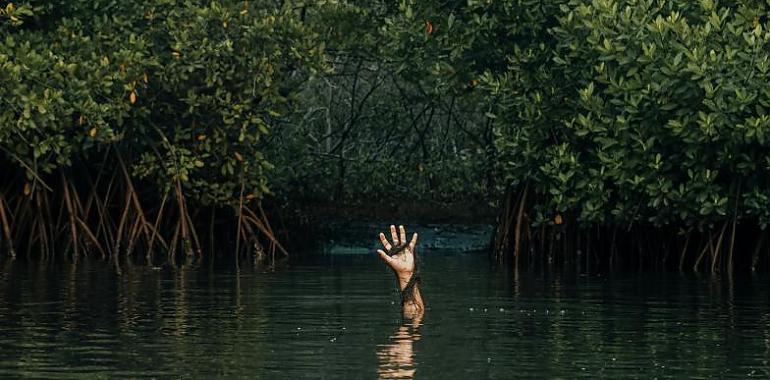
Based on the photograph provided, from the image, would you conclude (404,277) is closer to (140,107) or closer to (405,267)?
(405,267)

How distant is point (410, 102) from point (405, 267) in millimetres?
14288

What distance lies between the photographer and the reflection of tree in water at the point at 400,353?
41.1 ft

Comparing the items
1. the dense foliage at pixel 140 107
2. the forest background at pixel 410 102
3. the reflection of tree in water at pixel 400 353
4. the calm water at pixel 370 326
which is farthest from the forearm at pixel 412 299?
the dense foliage at pixel 140 107

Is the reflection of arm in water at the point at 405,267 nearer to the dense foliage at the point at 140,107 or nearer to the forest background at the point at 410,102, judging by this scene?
the forest background at the point at 410,102

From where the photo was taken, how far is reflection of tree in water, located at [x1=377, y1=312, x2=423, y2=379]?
12.5m

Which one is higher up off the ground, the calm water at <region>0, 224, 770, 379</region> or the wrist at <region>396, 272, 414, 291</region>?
the wrist at <region>396, 272, 414, 291</region>

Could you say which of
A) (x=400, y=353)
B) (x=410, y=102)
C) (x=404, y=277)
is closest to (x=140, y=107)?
(x=410, y=102)

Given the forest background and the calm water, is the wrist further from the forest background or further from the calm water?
the forest background

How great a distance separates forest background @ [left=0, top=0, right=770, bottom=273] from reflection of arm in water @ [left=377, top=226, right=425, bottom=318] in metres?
6.81

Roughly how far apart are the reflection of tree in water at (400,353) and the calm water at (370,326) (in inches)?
0.8

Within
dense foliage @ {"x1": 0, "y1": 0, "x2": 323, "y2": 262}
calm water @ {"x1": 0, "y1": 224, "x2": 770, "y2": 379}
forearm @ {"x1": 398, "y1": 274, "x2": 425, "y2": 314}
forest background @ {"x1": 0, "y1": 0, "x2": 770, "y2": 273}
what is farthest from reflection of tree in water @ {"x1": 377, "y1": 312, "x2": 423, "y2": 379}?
dense foliage @ {"x1": 0, "y1": 0, "x2": 323, "y2": 262}

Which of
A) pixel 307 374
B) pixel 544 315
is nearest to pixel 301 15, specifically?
pixel 544 315

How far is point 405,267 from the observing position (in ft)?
54.1

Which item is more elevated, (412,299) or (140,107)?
(140,107)
